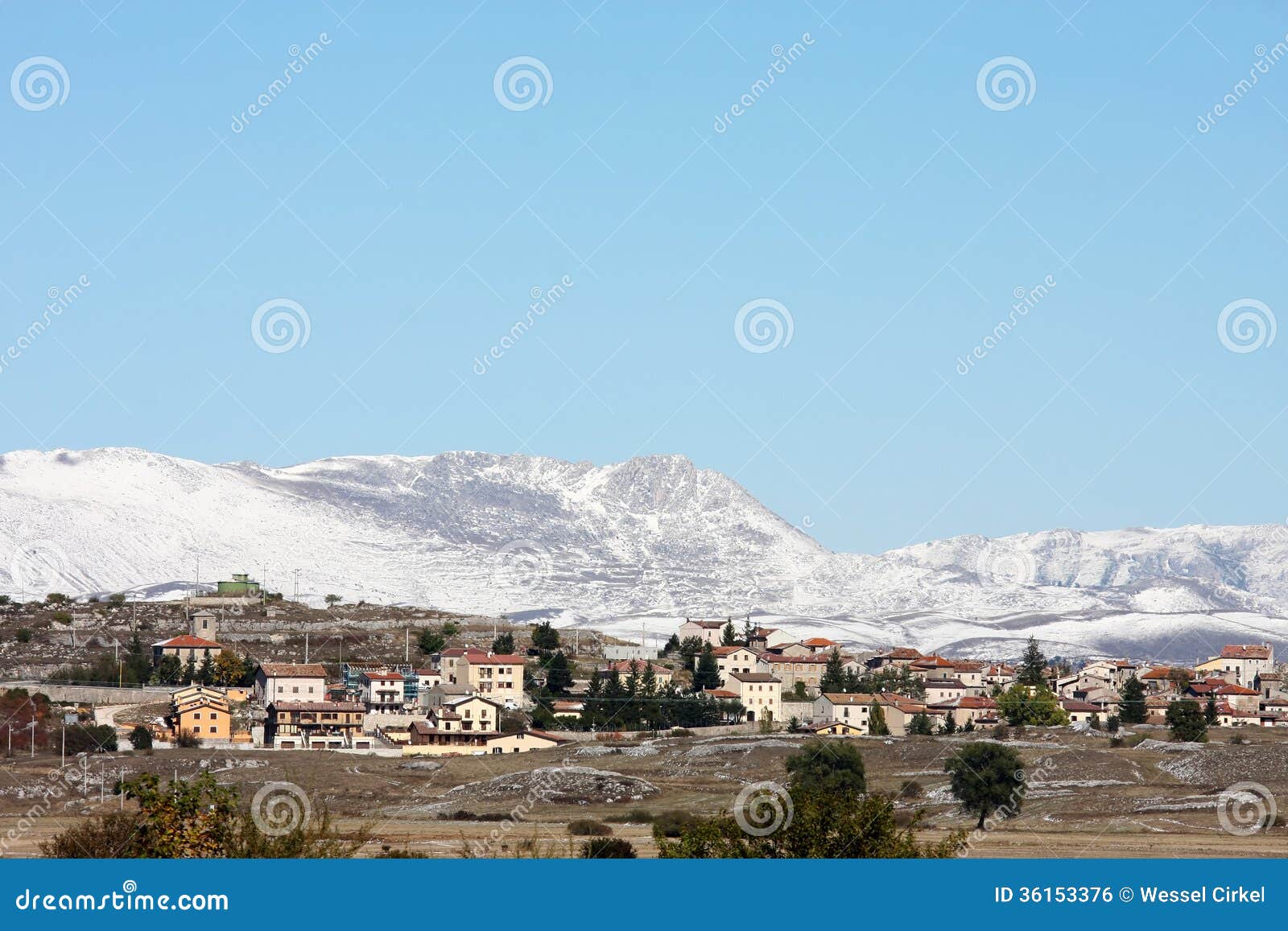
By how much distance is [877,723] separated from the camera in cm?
7875

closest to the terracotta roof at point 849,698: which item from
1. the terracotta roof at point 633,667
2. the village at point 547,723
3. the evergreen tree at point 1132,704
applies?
the village at point 547,723

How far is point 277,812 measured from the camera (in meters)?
46.3

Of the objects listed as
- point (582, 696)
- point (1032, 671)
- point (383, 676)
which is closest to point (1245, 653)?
point (1032, 671)

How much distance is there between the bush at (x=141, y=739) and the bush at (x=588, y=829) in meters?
23.0

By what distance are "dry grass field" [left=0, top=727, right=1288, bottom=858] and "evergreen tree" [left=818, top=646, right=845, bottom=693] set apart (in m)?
15.5

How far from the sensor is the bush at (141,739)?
2677 inches

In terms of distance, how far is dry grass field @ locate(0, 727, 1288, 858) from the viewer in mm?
47719

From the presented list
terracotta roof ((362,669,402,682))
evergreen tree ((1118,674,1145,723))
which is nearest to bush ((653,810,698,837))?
terracotta roof ((362,669,402,682))

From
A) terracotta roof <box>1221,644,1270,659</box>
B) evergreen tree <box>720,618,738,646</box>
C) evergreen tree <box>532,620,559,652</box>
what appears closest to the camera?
evergreen tree <box>532,620,559,652</box>

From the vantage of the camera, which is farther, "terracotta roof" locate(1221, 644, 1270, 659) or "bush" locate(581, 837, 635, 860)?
"terracotta roof" locate(1221, 644, 1270, 659)

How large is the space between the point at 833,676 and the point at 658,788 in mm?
35609

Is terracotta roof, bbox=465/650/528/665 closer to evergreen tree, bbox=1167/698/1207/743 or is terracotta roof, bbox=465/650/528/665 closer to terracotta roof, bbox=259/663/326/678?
terracotta roof, bbox=259/663/326/678

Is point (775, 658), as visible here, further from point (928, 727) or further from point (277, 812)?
point (277, 812)

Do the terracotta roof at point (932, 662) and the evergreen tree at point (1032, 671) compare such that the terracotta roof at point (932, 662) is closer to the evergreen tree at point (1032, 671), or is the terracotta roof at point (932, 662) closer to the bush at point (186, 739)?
the evergreen tree at point (1032, 671)
